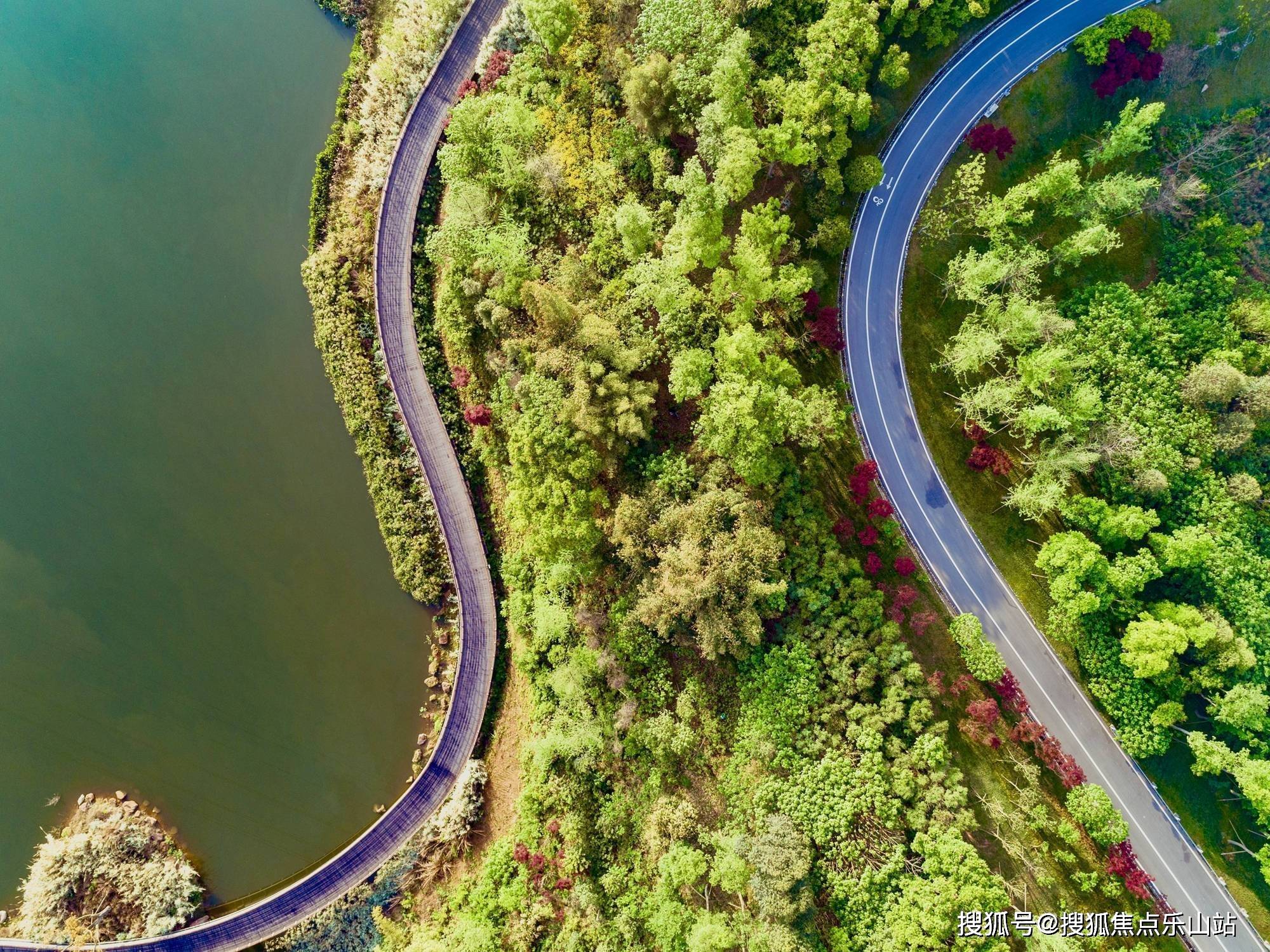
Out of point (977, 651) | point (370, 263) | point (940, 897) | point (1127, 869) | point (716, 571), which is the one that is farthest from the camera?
point (370, 263)

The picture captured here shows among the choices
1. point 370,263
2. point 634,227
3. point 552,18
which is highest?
point 552,18

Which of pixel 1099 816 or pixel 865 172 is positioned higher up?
pixel 865 172

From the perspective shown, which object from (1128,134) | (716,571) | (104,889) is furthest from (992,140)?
(104,889)

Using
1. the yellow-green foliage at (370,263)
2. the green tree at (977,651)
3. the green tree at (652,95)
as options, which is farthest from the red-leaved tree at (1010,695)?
the green tree at (652,95)

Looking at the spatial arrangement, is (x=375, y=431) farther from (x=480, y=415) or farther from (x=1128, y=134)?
(x=1128, y=134)

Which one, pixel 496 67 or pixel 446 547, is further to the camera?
pixel 446 547

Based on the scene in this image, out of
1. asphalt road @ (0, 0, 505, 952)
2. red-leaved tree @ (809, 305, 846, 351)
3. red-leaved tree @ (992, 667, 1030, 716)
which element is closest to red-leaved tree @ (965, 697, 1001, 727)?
red-leaved tree @ (992, 667, 1030, 716)

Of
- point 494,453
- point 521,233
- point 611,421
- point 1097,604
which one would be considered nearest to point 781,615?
point 611,421

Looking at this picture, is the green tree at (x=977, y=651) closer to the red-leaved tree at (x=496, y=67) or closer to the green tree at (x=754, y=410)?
the green tree at (x=754, y=410)
